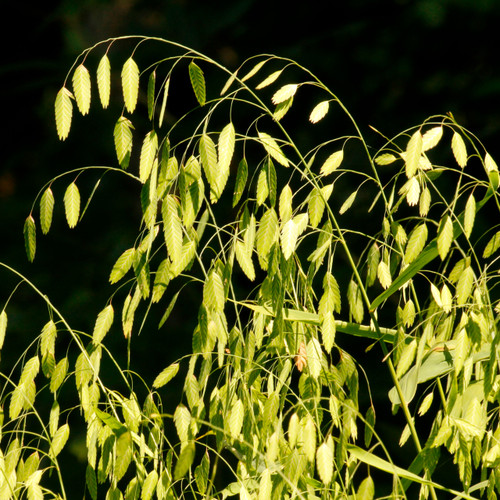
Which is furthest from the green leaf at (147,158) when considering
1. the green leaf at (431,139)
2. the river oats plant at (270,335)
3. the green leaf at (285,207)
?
the green leaf at (431,139)

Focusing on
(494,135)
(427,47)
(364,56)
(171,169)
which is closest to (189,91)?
(364,56)

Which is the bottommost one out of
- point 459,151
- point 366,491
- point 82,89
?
point 366,491

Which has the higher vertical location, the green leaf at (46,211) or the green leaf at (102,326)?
the green leaf at (46,211)

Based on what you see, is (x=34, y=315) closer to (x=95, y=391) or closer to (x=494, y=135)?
(x=494, y=135)

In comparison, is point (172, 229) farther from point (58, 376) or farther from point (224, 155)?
point (58, 376)

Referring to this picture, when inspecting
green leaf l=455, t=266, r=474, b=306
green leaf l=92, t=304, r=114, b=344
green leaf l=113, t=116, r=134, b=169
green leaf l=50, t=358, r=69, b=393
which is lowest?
green leaf l=50, t=358, r=69, b=393

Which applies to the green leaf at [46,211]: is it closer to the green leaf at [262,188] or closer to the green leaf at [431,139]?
the green leaf at [262,188]

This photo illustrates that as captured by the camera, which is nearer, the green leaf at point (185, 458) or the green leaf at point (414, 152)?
the green leaf at point (185, 458)

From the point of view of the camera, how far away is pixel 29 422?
7.29 feet

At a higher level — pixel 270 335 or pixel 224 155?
pixel 224 155

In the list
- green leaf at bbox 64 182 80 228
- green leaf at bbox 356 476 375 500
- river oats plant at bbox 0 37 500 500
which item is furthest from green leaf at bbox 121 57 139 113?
green leaf at bbox 356 476 375 500

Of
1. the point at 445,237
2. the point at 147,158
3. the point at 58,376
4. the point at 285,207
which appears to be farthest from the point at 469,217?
the point at 58,376

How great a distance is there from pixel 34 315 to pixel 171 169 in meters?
1.85

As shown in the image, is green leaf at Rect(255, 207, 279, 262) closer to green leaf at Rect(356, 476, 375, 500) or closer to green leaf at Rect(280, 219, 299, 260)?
green leaf at Rect(280, 219, 299, 260)
